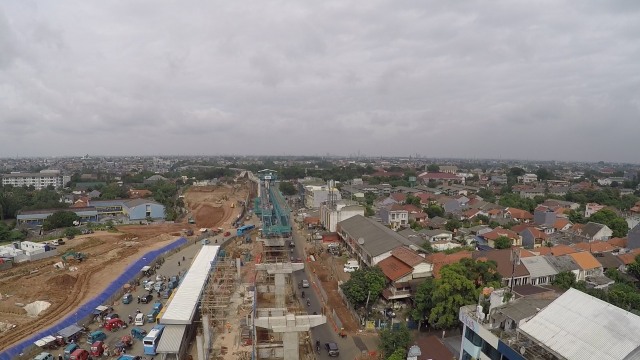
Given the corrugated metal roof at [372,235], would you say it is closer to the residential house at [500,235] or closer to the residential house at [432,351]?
the residential house at [432,351]

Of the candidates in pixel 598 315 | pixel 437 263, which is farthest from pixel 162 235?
pixel 598 315

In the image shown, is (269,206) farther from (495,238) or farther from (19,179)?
(19,179)

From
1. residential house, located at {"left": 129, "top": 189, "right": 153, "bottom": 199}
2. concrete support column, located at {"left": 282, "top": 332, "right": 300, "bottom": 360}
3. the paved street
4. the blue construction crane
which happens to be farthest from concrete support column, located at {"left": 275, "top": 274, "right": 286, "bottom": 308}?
residential house, located at {"left": 129, "top": 189, "right": 153, "bottom": 199}

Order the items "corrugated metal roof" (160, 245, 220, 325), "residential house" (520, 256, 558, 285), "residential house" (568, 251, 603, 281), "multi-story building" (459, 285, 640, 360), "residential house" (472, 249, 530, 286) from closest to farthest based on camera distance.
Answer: "multi-story building" (459, 285, 640, 360) < "corrugated metal roof" (160, 245, 220, 325) < "residential house" (472, 249, 530, 286) < "residential house" (520, 256, 558, 285) < "residential house" (568, 251, 603, 281)

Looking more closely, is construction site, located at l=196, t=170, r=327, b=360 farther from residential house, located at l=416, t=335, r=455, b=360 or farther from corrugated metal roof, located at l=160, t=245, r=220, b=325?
residential house, located at l=416, t=335, r=455, b=360

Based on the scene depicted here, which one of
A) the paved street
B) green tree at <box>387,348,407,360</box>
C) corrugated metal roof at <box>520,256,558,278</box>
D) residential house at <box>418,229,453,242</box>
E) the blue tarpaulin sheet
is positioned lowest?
the paved street

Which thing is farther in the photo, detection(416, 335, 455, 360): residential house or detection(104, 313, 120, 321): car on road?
detection(104, 313, 120, 321): car on road

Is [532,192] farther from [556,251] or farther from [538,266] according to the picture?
[538,266]

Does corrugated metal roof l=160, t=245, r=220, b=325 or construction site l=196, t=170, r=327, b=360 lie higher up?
corrugated metal roof l=160, t=245, r=220, b=325
